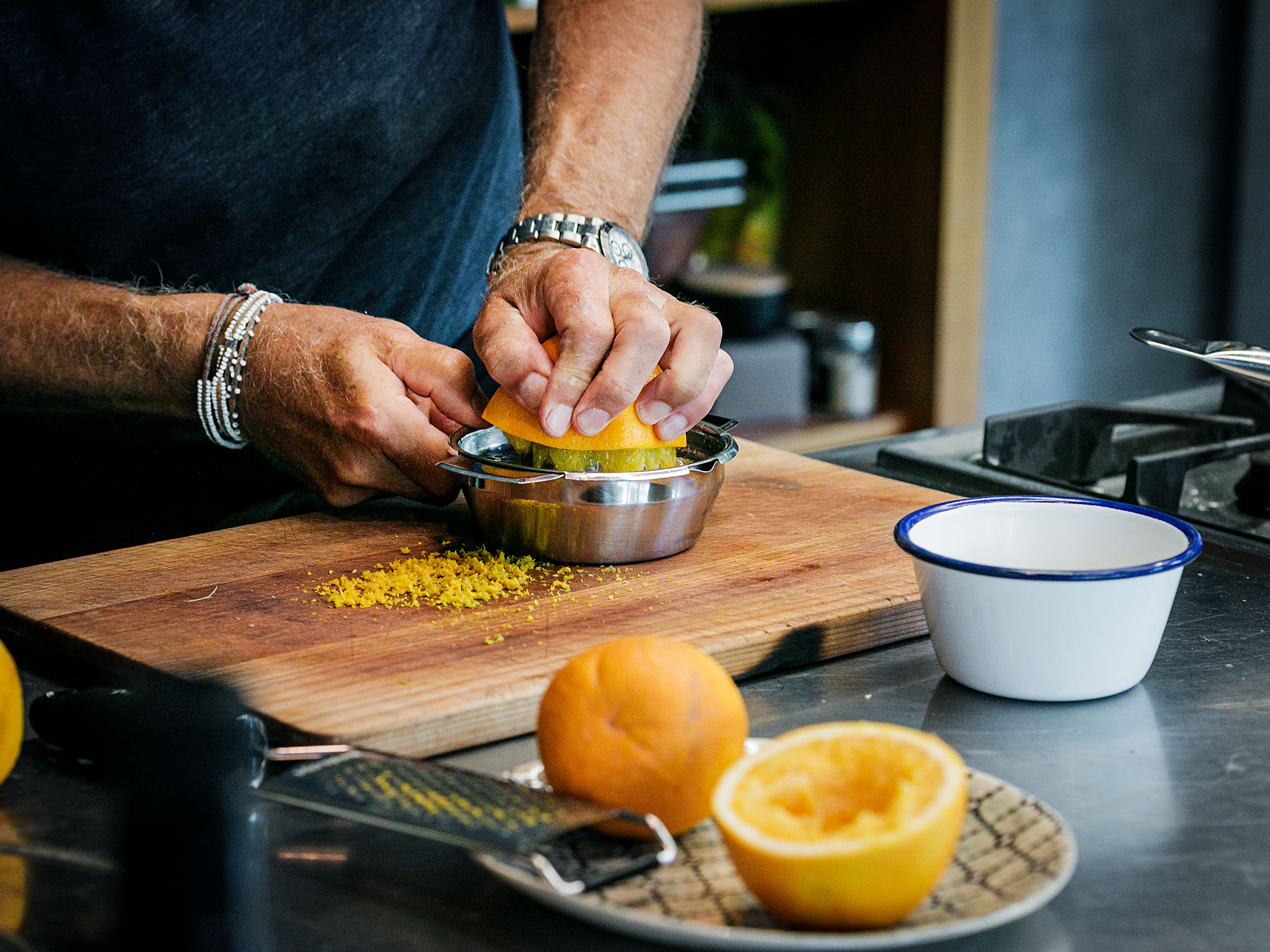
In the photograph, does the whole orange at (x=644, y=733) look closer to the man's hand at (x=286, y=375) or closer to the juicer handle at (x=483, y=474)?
the juicer handle at (x=483, y=474)

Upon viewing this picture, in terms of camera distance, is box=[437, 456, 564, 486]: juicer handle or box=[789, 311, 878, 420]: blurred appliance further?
box=[789, 311, 878, 420]: blurred appliance

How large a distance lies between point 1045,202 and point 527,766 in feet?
8.69

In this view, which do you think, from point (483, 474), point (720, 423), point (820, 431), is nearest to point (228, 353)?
point (483, 474)

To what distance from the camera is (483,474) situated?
39.4 inches

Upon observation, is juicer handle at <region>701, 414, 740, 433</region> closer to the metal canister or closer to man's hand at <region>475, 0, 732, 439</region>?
man's hand at <region>475, 0, 732, 439</region>

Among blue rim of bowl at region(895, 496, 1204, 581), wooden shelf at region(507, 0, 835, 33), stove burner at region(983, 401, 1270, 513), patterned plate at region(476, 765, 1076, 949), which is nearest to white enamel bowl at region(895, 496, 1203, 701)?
blue rim of bowl at region(895, 496, 1204, 581)

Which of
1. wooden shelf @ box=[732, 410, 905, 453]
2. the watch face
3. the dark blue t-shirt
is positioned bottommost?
wooden shelf @ box=[732, 410, 905, 453]

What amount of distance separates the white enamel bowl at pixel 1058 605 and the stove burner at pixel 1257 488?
0.35m

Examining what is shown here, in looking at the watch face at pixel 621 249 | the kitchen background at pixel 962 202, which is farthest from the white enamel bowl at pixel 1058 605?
the kitchen background at pixel 962 202

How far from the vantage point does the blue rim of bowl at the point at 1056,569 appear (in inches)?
28.0

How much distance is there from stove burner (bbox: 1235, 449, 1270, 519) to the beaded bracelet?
847 mm

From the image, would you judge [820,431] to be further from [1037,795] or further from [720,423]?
[1037,795]

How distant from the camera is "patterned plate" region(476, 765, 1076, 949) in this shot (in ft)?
1.58

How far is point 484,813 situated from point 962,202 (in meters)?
2.14
